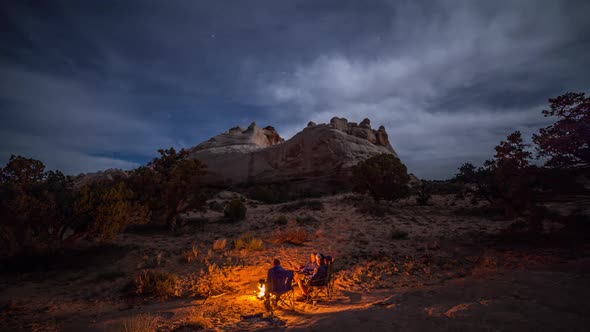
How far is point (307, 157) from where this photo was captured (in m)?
32.5

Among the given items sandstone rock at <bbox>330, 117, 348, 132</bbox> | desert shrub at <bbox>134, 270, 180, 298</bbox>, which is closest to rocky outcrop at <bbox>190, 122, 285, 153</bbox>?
sandstone rock at <bbox>330, 117, 348, 132</bbox>

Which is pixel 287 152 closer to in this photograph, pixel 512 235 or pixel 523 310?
pixel 512 235

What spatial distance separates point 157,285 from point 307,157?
26.9 meters

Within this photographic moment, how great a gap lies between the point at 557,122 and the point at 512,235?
507 cm

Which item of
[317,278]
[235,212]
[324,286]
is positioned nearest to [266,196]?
[235,212]

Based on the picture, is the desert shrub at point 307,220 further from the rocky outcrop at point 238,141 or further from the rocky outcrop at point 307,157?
the rocky outcrop at point 238,141

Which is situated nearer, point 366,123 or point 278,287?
point 278,287

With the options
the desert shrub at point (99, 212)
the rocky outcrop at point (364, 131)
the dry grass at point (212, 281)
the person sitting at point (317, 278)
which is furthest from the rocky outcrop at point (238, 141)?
the person sitting at point (317, 278)

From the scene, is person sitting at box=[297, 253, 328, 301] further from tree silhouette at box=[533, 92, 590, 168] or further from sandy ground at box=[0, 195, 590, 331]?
tree silhouette at box=[533, 92, 590, 168]

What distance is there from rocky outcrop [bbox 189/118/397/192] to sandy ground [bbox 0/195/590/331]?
17.4 metres

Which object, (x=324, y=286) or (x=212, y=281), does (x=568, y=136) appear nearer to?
(x=324, y=286)

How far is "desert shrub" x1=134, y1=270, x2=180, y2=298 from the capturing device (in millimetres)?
6427

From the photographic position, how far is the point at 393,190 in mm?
18672

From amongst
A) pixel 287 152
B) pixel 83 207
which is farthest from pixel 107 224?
pixel 287 152
